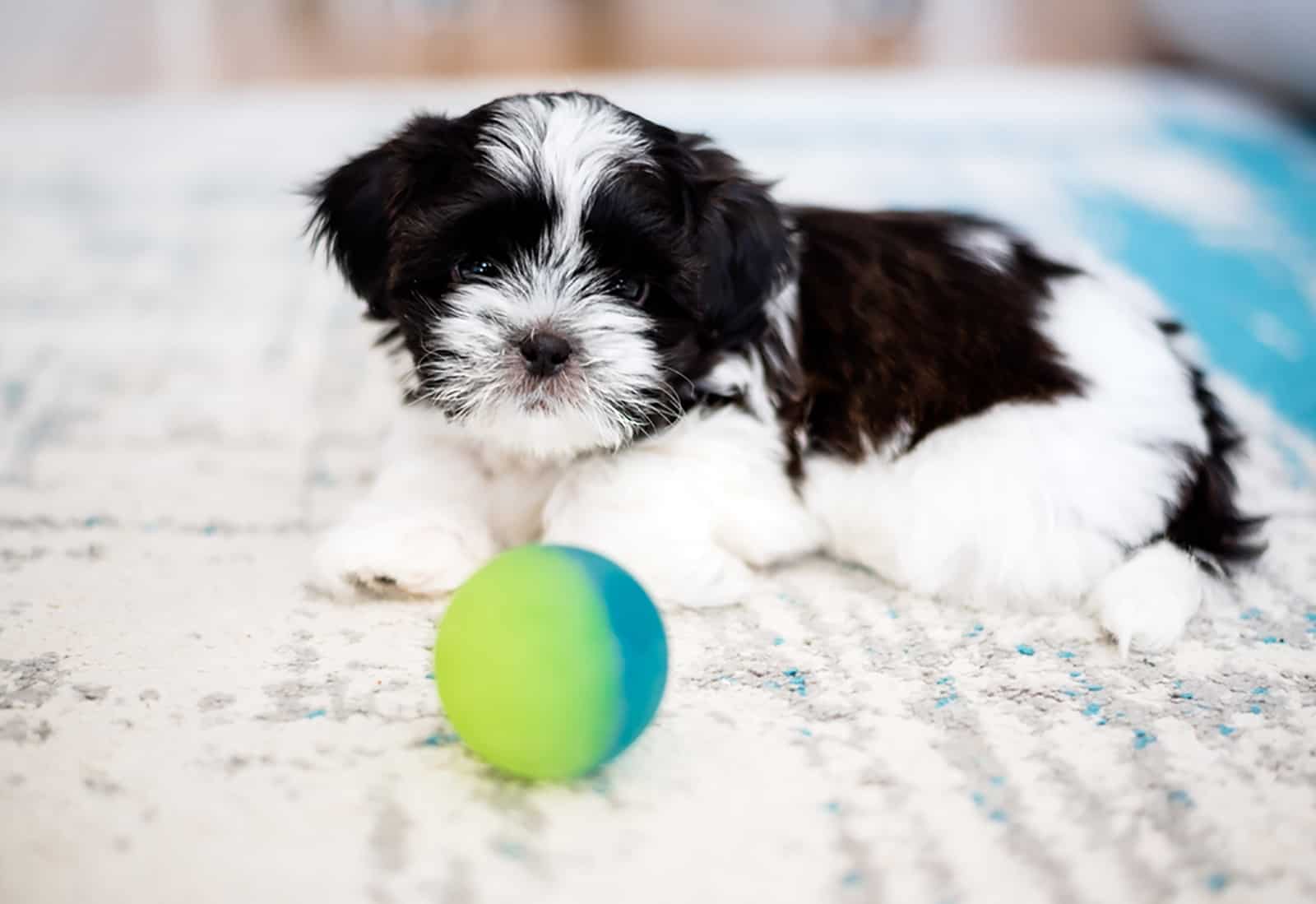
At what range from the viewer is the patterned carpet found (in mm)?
1111

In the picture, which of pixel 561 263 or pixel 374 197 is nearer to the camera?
pixel 561 263

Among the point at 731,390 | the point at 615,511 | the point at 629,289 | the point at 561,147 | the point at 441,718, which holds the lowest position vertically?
the point at 441,718

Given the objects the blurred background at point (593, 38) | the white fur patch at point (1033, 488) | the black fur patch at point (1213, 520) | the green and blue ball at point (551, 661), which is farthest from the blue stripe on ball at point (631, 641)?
the blurred background at point (593, 38)

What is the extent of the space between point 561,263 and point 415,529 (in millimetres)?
395

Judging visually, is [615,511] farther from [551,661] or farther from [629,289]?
[551,661]

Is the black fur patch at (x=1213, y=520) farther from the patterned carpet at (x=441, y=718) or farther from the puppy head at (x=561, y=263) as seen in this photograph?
the puppy head at (x=561, y=263)

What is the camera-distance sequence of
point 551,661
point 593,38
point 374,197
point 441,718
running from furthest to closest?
point 593,38, point 374,197, point 441,718, point 551,661

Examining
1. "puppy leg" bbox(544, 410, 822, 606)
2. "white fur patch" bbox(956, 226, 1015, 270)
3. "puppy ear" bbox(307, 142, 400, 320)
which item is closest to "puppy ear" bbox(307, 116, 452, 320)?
"puppy ear" bbox(307, 142, 400, 320)

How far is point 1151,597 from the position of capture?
153 cm

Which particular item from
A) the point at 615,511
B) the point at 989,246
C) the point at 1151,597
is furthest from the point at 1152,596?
the point at 615,511

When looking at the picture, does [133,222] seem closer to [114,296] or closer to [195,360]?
[114,296]

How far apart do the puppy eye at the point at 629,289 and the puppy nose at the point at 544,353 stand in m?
0.09

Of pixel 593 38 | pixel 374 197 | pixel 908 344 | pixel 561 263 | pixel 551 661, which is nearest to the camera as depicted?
pixel 551 661

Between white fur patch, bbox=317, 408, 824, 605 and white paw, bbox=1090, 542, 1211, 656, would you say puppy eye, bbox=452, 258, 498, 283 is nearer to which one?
white fur patch, bbox=317, 408, 824, 605
